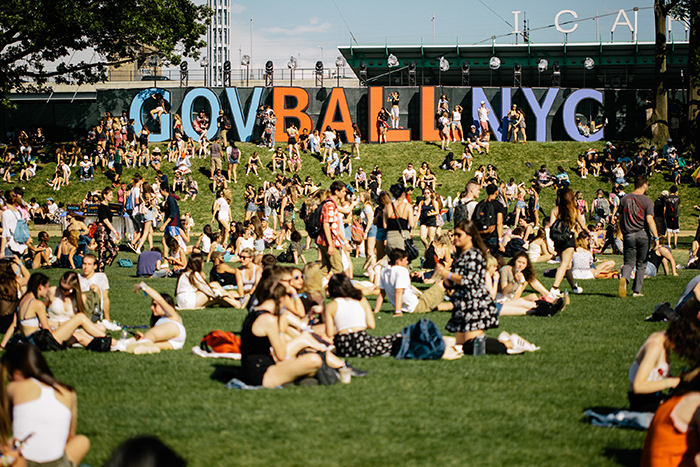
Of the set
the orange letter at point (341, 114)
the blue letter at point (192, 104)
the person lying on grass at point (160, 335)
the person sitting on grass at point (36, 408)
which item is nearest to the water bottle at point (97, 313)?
the person lying on grass at point (160, 335)

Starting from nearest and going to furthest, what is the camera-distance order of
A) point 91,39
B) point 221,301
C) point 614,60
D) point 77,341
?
point 77,341
point 221,301
point 91,39
point 614,60

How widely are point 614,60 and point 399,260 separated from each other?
45.6 meters

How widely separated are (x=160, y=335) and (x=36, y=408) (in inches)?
154

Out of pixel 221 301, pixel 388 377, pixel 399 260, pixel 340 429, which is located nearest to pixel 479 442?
pixel 340 429

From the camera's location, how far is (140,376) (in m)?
6.64

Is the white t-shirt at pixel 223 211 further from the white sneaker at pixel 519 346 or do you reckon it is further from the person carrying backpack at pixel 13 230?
the white sneaker at pixel 519 346

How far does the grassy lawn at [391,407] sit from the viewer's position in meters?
4.56

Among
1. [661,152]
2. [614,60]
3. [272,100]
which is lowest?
[661,152]

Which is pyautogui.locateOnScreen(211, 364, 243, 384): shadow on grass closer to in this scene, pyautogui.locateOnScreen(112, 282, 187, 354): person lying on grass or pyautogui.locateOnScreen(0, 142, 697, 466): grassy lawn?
pyautogui.locateOnScreen(0, 142, 697, 466): grassy lawn

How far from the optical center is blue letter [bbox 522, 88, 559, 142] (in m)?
35.9

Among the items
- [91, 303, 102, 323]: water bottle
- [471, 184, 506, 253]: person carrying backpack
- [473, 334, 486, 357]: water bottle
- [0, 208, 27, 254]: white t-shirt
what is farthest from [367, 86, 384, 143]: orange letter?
[473, 334, 486, 357]: water bottle

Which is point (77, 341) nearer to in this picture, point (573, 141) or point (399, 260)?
point (399, 260)

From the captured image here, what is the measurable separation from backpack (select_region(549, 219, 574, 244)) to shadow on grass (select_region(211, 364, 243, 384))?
6.58 metres

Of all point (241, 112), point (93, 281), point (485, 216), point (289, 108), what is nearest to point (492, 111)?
point (289, 108)
